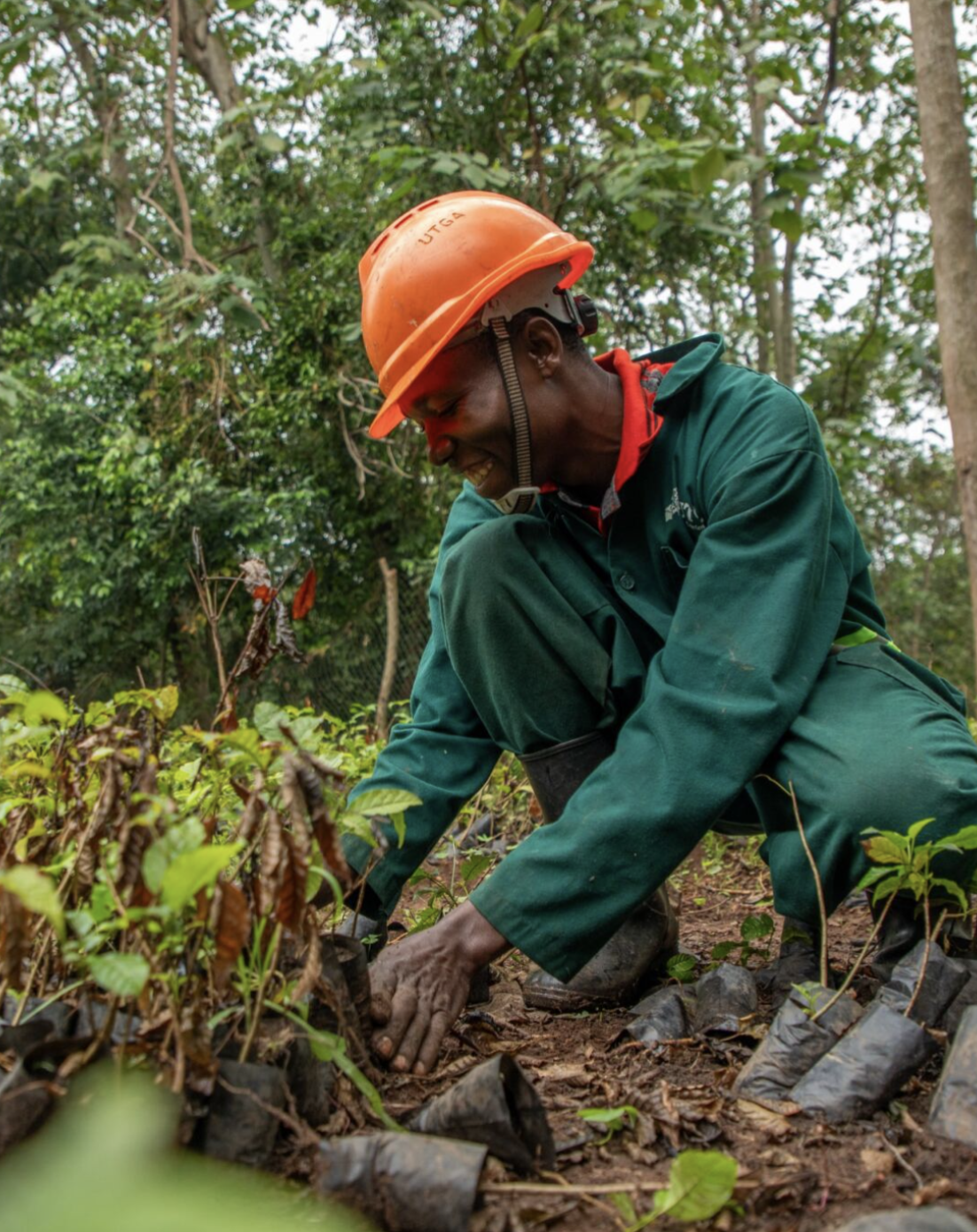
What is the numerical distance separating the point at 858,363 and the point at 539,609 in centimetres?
1087

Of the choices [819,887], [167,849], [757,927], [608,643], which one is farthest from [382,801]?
[757,927]

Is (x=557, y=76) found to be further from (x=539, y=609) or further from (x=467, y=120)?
(x=539, y=609)

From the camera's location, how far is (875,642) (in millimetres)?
2162

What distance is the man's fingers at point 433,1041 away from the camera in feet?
5.49

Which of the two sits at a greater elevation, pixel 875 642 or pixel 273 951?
pixel 875 642

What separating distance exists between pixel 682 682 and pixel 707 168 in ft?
11.4

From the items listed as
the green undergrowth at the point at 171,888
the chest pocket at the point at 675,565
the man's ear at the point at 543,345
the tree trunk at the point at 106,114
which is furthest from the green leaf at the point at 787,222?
the green undergrowth at the point at 171,888

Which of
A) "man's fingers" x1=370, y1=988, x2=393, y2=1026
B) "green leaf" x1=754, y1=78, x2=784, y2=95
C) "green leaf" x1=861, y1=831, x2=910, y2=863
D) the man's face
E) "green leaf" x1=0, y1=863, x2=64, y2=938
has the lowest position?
"man's fingers" x1=370, y1=988, x2=393, y2=1026

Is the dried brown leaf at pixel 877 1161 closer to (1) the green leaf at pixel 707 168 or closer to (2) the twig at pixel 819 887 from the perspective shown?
(2) the twig at pixel 819 887

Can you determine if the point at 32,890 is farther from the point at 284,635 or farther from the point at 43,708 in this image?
the point at 284,635

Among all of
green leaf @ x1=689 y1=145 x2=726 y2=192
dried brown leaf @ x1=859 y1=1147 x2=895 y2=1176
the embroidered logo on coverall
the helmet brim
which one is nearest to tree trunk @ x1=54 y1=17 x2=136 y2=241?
green leaf @ x1=689 y1=145 x2=726 y2=192

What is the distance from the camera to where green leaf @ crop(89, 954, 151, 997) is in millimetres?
1103

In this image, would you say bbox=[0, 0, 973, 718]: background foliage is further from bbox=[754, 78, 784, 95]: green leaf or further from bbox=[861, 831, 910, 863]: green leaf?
bbox=[861, 831, 910, 863]: green leaf

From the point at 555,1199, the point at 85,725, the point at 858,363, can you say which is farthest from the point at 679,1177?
the point at 858,363
